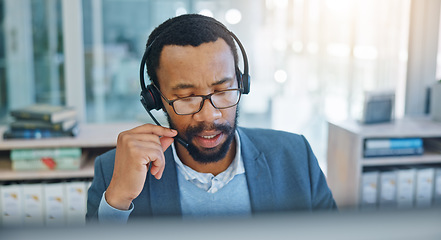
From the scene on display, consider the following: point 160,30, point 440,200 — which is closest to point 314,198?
point 160,30

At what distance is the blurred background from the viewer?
2.62m

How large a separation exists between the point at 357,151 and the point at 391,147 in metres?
0.18

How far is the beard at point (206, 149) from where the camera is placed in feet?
2.72

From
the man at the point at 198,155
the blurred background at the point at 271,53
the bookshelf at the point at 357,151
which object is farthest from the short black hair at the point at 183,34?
the blurred background at the point at 271,53

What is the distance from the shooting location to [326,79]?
9.45 feet

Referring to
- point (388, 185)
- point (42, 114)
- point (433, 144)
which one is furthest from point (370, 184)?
point (42, 114)

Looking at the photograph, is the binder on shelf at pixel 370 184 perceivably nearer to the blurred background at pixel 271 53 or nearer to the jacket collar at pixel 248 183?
the blurred background at pixel 271 53

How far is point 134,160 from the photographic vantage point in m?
0.70

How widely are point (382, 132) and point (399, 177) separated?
27 centimetres

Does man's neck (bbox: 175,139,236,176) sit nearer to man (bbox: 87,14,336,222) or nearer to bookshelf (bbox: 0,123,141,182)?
man (bbox: 87,14,336,222)

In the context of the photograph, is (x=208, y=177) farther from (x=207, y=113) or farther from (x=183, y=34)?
(x=183, y=34)

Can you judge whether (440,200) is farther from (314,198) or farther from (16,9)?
(16,9)

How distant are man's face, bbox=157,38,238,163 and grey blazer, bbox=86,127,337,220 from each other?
11cm

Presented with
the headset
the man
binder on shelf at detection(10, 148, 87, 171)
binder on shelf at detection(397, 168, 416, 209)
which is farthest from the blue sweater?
binder on shelf at detection(397, 168, 416, 209)
